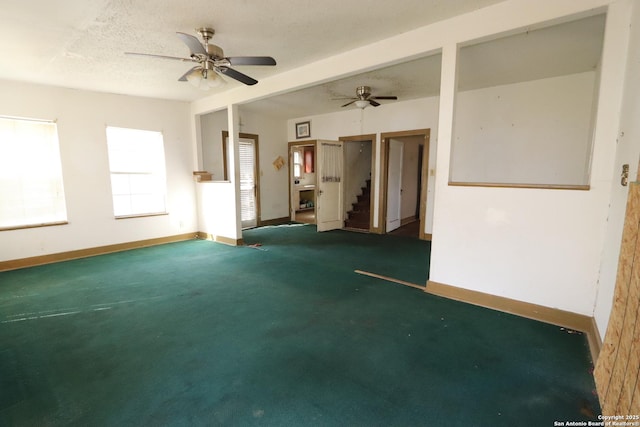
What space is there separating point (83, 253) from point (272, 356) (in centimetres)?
443

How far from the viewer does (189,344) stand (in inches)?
91.0

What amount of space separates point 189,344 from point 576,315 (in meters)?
3.20

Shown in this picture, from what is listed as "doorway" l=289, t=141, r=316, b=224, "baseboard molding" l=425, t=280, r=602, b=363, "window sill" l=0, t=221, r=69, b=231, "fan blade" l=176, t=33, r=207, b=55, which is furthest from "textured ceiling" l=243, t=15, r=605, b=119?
"window sill" l=0, t=221, r=69, b=231

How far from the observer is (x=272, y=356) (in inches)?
84.4

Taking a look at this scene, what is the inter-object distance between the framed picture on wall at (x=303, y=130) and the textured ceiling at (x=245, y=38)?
294 centimetres

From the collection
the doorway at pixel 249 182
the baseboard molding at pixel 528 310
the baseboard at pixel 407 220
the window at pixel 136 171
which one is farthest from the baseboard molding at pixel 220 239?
the baseboard at pixel 407 220

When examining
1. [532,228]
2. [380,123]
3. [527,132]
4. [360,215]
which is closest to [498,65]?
[527,132]

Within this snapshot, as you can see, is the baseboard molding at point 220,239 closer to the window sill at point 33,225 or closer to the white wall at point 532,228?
the window sill at point 33,225

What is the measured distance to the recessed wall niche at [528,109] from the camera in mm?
3431

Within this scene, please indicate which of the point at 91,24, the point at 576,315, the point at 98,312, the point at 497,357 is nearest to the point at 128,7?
the point at 91,24

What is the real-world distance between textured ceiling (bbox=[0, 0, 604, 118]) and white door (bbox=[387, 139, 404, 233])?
1999 millimetres

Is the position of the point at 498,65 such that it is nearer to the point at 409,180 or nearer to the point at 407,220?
the point at 409,180

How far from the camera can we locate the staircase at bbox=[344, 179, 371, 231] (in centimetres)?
704

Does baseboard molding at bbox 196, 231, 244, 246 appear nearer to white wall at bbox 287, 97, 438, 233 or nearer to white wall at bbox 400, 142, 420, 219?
white wall at bbox 287, 97, 438, 233
